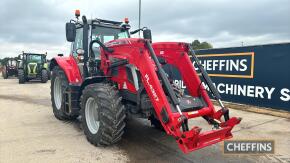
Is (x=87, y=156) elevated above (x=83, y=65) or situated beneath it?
situated beneath

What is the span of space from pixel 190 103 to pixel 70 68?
10.6ft

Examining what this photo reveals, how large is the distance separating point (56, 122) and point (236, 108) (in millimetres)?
5820

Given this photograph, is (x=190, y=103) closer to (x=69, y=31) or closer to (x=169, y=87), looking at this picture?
(x=169, y=87)

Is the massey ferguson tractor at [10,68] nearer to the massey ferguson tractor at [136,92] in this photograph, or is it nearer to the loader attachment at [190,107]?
the massey ferguson tractor at [136,92]

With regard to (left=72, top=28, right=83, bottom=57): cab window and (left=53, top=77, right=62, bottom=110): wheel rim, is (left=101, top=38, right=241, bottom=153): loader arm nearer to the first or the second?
(left=72, top=28, right=83, bottom=57): cab window

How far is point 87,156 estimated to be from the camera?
14.5 ft

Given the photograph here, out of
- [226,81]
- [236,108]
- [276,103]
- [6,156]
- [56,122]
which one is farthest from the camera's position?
[226,81]

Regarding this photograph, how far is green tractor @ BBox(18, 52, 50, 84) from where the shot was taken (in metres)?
19.7

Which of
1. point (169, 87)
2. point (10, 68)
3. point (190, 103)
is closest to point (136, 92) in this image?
point (169, 87)

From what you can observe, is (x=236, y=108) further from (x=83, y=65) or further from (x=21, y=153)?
(x=21, y=153)

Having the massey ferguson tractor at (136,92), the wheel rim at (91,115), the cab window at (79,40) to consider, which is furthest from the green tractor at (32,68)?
the wheel rim at (91,115)

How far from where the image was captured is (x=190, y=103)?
452 cm

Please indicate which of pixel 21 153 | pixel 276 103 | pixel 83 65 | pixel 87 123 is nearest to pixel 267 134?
pixel 276 103

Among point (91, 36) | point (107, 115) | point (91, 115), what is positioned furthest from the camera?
point (91, 36)
